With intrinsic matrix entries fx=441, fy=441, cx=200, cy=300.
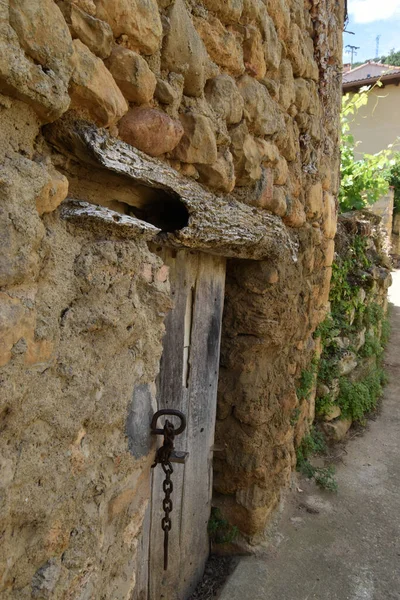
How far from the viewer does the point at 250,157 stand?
5.57 ft

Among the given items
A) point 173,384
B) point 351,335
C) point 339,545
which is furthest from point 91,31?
point 351,335

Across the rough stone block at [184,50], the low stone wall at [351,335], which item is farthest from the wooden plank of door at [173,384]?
the low stone wall at [351,335]

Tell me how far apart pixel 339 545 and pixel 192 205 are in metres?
2.14

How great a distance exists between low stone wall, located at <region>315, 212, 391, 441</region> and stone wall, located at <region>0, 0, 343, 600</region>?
2173 millimetres

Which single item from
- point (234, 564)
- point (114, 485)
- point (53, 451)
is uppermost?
point (53, 451)

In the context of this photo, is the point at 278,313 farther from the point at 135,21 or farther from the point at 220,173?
the point at 135,21

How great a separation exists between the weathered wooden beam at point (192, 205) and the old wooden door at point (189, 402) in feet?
0.65

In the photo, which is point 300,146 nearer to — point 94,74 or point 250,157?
point 250,157

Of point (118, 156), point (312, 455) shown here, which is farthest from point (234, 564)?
point (118, 156)

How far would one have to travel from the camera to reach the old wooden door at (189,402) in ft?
5.95

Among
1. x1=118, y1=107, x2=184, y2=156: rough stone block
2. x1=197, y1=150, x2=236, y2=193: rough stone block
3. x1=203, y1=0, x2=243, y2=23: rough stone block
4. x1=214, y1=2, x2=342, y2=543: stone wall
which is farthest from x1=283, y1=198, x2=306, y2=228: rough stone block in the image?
x1=118, y1=107, x2=184, y2=156: rough stone block

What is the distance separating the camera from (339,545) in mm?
2461

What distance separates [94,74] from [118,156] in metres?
0.18

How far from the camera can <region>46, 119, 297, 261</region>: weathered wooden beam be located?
0.97m
